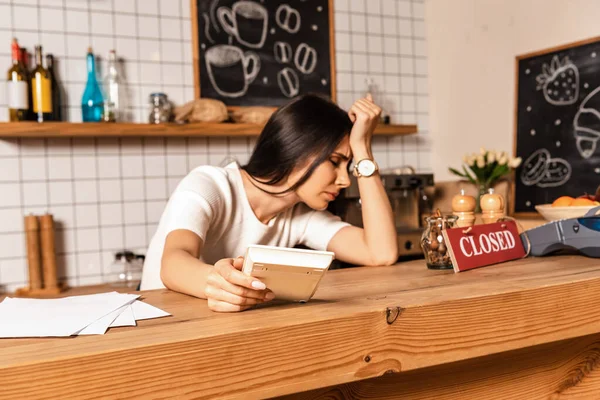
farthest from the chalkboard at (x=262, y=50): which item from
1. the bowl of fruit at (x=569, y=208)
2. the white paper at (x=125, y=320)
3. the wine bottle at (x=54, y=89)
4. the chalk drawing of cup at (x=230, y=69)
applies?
the white paper at (x=125, y=320)

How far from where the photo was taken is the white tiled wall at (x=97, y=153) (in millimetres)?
2551

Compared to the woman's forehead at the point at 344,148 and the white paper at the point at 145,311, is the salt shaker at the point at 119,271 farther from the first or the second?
the white paper at the point at 145,311

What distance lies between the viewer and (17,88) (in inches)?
94.8

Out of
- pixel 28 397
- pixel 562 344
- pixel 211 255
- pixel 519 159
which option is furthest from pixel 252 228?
pixel 519 159

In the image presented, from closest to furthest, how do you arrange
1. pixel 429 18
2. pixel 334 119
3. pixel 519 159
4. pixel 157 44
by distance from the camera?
pixel 334 119
pixel 519 159
pixel 157 44
pixel 429 18

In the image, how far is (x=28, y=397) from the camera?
1.96 ft

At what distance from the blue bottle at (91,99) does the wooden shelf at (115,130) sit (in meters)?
0.10

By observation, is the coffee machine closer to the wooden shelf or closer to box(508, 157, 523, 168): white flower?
box(508, 157, 523, 168): white flower

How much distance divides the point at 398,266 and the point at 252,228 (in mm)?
441

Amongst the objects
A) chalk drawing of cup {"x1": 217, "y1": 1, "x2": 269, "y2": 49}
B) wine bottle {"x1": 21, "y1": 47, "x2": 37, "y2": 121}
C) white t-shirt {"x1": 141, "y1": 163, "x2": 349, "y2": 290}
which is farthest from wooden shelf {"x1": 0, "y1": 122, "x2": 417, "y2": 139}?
white t-shirt {"x1": 141, "y1": 163, "x2": 349, "y2": 290}

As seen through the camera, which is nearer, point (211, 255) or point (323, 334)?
point (323, 334)

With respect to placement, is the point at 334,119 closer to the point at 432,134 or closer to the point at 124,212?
the point at 124,212

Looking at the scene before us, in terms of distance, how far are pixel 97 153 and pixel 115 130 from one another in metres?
0.23

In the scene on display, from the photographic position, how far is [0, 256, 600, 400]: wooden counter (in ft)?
2.09
